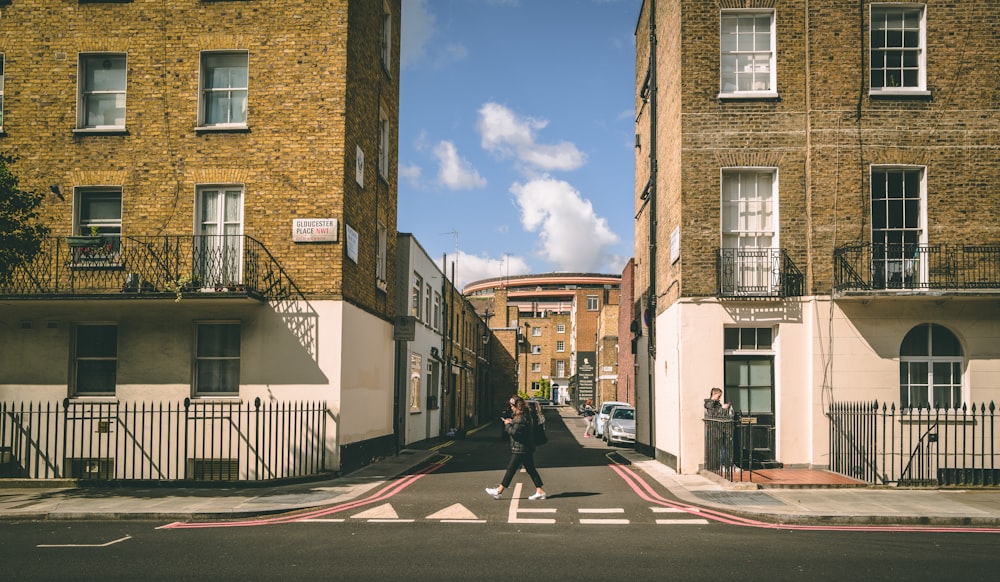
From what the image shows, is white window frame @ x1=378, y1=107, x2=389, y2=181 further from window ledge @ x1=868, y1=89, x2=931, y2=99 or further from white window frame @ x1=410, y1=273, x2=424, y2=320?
window ledge @ x1=868, y1=89, x2=931, y2=99

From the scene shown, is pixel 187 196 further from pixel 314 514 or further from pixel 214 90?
pixel 314 514

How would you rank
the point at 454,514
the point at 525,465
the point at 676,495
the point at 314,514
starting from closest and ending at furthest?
the point at 454,514, the point at 314,514, the point at 525,465, the point at 676,495

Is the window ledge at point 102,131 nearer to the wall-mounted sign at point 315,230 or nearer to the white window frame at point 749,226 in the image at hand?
the wall-mounted sign at point 315,230

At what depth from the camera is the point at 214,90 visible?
57.9ft

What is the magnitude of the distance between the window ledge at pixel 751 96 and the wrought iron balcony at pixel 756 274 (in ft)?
10.7

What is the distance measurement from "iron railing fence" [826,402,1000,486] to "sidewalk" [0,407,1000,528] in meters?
1.20

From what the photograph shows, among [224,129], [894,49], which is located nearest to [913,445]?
[894,49]

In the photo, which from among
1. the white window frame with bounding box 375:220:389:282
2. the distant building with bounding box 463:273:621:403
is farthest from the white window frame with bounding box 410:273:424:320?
the distant building with bounding box 463:273:621:403

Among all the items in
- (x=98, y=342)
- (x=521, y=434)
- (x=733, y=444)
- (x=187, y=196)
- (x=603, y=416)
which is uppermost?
(x=187, y=196)

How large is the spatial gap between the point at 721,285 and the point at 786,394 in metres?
2.63

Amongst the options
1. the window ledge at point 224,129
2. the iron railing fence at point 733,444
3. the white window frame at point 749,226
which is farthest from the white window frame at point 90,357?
the white window frame at point 749,226

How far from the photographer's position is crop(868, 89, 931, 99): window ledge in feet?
57.0

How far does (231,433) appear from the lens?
54.1 feet

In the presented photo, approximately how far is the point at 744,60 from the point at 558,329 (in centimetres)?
8890
